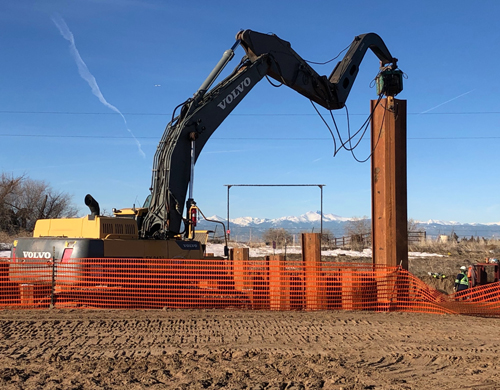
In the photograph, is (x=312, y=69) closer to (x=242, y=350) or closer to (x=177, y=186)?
(x=177, y=186)

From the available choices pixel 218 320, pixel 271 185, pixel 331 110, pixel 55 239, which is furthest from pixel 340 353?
pixel 271 185

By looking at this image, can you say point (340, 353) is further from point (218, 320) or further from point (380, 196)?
point (380, 196)

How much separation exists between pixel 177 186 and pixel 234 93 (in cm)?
253

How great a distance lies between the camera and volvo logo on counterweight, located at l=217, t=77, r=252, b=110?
472 inches

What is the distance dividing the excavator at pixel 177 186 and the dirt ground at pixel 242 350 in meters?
1.35

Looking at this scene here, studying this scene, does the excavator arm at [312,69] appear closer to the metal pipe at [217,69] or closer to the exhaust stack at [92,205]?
the metal pipe at [217,69]

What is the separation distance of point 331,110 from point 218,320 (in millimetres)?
6544

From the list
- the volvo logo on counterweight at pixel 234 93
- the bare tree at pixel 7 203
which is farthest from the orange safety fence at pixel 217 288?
the bare tree at pixel 7 203

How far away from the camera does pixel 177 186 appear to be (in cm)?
1141

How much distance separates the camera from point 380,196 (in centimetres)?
1146

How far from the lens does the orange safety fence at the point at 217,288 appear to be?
10.7 meters

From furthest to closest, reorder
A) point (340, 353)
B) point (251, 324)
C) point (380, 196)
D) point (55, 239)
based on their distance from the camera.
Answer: point (380, 196)
point (55, 239)
point (251, 324)
point (340, 353)

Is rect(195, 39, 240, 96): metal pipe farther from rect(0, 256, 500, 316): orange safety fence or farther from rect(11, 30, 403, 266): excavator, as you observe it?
rect(0, 256, 500, 316): orange safety fence

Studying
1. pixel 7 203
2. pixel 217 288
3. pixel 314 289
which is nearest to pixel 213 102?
pixel 217 288
